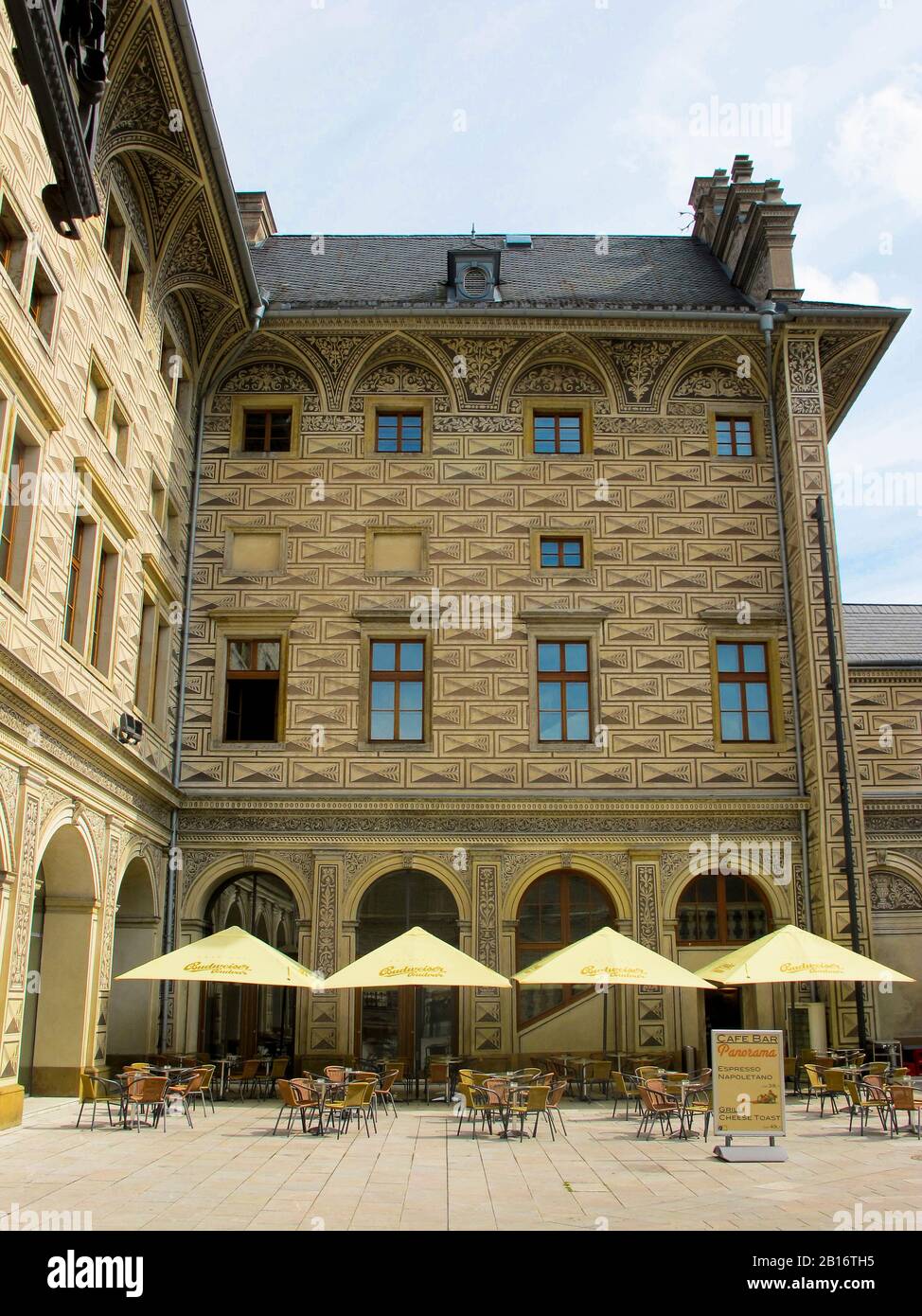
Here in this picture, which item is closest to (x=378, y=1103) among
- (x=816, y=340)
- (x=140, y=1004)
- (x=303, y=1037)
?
(x=303, y=1037)

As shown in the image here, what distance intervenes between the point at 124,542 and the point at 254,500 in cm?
469

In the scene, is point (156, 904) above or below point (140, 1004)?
above

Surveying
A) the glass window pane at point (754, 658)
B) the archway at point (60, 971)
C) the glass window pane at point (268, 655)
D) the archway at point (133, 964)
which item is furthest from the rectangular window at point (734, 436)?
the archway at point (60, 971)

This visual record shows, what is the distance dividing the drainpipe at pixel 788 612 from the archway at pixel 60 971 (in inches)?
429

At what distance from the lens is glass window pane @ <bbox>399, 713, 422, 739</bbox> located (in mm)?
21031

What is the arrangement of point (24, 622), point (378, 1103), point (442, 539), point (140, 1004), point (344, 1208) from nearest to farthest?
point (344, 1208) < point (24, 622) < point (378, 1103) < point (140, 1004) < point (442, 539)

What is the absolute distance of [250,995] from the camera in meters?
20.6

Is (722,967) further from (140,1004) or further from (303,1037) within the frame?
(140,1004)

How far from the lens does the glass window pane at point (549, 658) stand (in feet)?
70.3

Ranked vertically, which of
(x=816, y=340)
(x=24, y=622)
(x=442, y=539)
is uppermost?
(x=816, y=340)

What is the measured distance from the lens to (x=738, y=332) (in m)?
22.4

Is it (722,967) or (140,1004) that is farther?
(140,1004)

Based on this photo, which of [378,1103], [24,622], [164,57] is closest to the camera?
[24,622]

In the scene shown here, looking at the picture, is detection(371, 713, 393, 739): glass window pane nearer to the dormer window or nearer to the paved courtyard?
the paved courtyard
